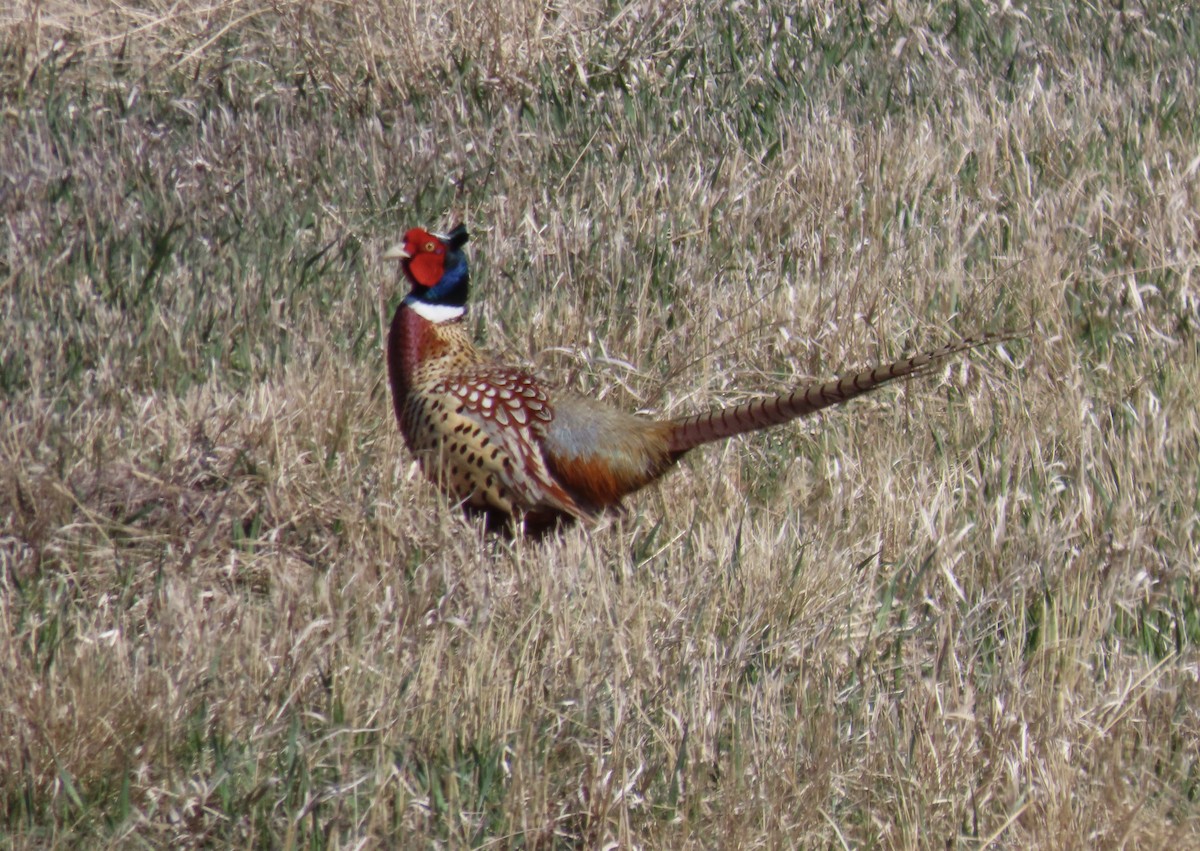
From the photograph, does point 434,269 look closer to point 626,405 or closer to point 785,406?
point 626,405

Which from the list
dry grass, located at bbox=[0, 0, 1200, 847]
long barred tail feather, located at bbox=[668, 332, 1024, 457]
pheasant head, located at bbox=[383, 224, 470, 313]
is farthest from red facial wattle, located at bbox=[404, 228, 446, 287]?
long barred tail feather, located at bbox=[668, 332, 1024, 457]

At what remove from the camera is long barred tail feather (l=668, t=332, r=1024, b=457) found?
3.78m

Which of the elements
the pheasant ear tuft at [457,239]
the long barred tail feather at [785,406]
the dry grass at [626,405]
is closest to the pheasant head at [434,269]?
the pheasant ear tuft at [457,239]

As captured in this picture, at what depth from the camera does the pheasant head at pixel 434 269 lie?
4316 mm

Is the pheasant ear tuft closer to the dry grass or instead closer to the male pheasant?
the male pheasant

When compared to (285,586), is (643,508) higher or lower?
lower

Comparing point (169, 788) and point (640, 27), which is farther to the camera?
point (640, 27)

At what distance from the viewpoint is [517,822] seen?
2816 millimetres

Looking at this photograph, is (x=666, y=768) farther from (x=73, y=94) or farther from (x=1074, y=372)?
(x=73, y=94)

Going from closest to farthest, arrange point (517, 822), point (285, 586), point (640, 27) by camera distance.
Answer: point (517, 822), point (285, 586), point (640, 27)

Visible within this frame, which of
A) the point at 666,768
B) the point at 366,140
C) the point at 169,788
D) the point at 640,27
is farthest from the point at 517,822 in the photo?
the point at 640,27

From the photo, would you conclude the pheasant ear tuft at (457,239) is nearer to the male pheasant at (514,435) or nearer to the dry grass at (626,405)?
the male pheasant at (514,435)

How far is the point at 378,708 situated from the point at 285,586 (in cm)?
57

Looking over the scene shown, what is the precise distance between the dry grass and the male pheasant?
11 cm
